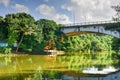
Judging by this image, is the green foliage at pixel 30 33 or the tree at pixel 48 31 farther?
the tree at pixel 48 31

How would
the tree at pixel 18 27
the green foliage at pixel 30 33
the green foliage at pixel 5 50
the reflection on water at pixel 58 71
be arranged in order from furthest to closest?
the green foliage at pixel 30 33, the tree at pixel 18 27, the green foliage at pixel 5 50, the reflection on water at pixel 58 71

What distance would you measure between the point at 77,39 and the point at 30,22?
1238 inches

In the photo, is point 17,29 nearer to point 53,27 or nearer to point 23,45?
point 23,45

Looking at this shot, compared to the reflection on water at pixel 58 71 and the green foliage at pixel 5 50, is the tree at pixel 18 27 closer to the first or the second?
the green foliage at pixel 5 50

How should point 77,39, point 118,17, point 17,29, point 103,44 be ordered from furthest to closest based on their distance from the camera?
1. point 103,44
2. point 77,39
3. point 17,29
4. point 118,17

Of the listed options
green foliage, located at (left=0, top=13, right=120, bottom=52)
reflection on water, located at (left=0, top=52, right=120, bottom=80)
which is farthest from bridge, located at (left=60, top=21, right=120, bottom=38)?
reflection on water, located at (left=0, top=52, right=120, bottom=80)

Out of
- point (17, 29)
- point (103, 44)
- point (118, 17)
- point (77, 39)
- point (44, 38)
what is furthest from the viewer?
point (103, 44)

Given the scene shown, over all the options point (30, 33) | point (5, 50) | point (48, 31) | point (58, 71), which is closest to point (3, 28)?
point (30, 33)

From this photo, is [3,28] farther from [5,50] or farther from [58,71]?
[58,71]

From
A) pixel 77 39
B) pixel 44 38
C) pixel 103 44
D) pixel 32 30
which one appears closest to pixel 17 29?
pixel 32 30

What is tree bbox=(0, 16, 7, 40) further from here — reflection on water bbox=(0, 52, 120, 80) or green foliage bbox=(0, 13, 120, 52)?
reflection on water bbox=(0, 52, 120, 80)

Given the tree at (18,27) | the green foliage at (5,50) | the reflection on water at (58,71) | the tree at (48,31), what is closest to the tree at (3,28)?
the tree at (18,27)

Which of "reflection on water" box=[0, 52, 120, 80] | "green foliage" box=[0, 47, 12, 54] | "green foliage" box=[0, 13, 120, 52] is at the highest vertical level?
"green foliage" box=[0, 13, 120, 52]

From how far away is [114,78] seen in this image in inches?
1083
